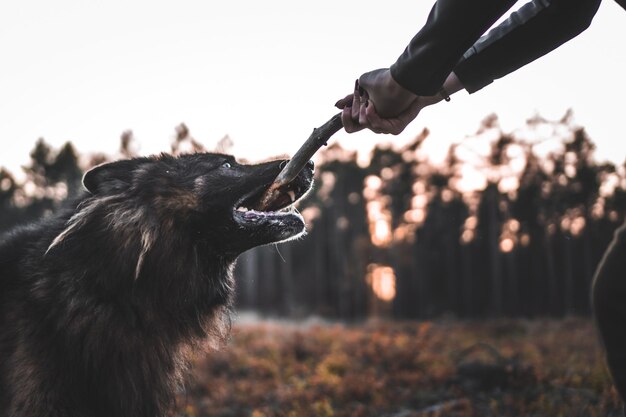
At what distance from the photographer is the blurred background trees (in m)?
24.6

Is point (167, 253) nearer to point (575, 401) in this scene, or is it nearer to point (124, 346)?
point (124, 346)

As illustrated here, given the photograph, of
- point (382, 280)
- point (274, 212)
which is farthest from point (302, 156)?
point (382, 280)

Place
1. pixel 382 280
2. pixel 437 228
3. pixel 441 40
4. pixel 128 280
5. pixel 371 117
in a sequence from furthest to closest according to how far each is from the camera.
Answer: pixel 382 280
pixel 437 228
pixel 128 280
pixel 371 117
pixel 441 40

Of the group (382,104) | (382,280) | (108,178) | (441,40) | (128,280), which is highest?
(441,40)

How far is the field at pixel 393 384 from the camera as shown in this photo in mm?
5824

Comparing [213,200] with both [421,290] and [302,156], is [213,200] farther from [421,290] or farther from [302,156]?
[421,290]

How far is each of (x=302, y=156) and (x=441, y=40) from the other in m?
→ 1.29

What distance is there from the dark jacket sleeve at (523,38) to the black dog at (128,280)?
5.44ft

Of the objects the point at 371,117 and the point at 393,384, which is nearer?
the point at 371,117

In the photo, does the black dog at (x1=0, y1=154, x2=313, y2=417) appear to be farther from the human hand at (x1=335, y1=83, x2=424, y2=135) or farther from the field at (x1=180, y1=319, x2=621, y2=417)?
the human hand at (x1=335, y1=83, x2=424, y2=135)

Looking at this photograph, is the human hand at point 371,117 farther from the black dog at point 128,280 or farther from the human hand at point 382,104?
the black dog at point 128,280

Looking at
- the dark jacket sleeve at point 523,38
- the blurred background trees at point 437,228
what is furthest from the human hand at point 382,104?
the blurred background trees at point 437,228

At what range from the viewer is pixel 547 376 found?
6727mm

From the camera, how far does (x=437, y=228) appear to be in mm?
37750
